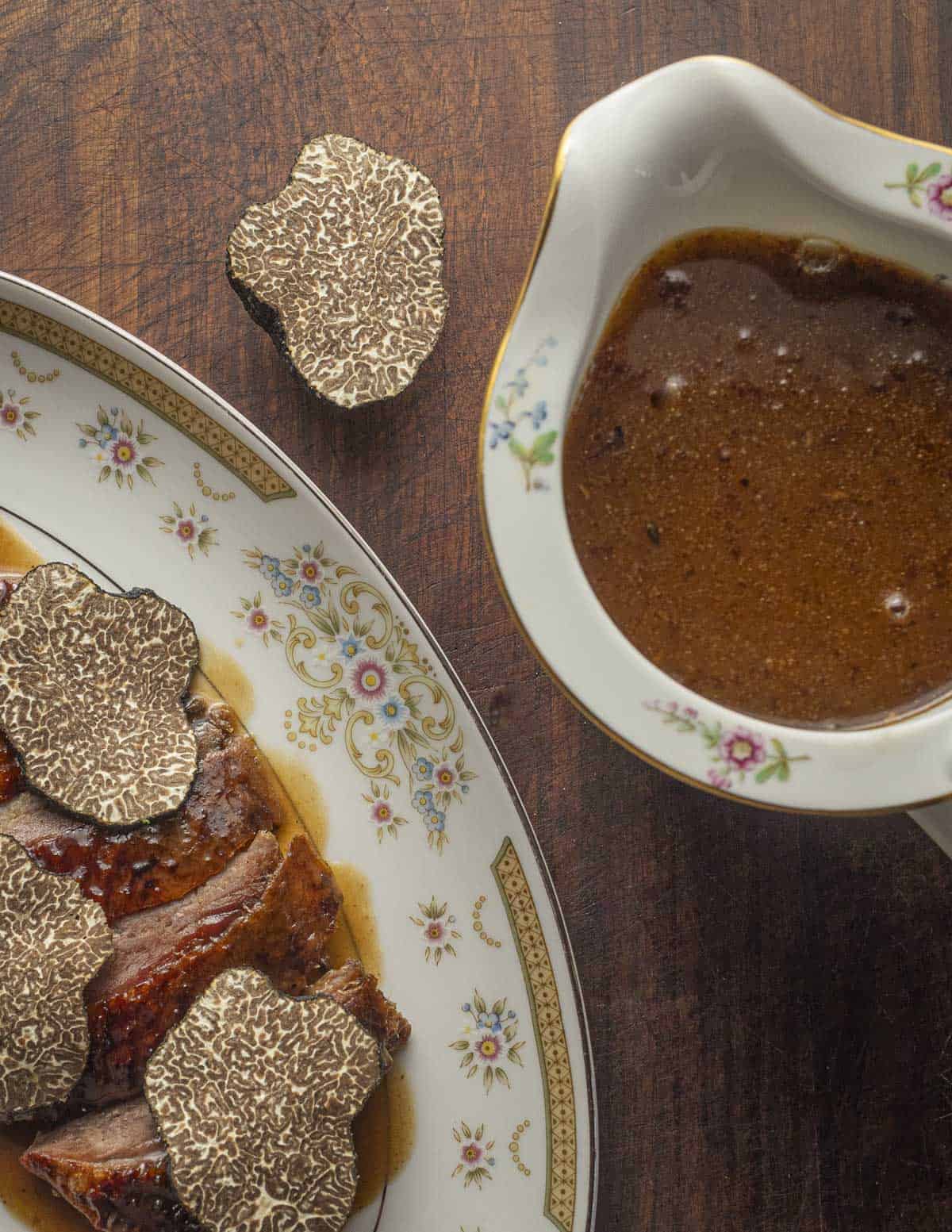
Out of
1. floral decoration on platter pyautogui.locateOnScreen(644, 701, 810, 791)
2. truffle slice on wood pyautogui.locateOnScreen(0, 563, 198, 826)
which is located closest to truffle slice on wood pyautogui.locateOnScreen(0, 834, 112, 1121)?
truffle slice on wood pyautogui.locateOnScreen(0, 563, 198, 826)

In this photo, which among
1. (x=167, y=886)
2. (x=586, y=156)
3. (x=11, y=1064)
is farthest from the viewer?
(x=167, y=886)

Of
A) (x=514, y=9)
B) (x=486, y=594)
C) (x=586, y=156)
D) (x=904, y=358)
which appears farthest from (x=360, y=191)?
(x=904, y=358)

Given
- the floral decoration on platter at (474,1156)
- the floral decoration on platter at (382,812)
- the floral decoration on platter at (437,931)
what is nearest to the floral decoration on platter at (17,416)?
the floral decoration on platter at (382,812)

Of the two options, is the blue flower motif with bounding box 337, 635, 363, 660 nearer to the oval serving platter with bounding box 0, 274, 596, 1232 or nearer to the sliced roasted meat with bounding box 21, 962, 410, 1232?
the oval serving platter with bounding box 0, 274, 596, 1232

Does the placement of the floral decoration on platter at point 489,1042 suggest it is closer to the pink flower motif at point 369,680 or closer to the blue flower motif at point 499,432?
the pink flower motif at point 369,680

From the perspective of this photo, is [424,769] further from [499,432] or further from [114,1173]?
[114,1173]

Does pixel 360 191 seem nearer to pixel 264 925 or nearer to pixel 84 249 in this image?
pixel 84 249
